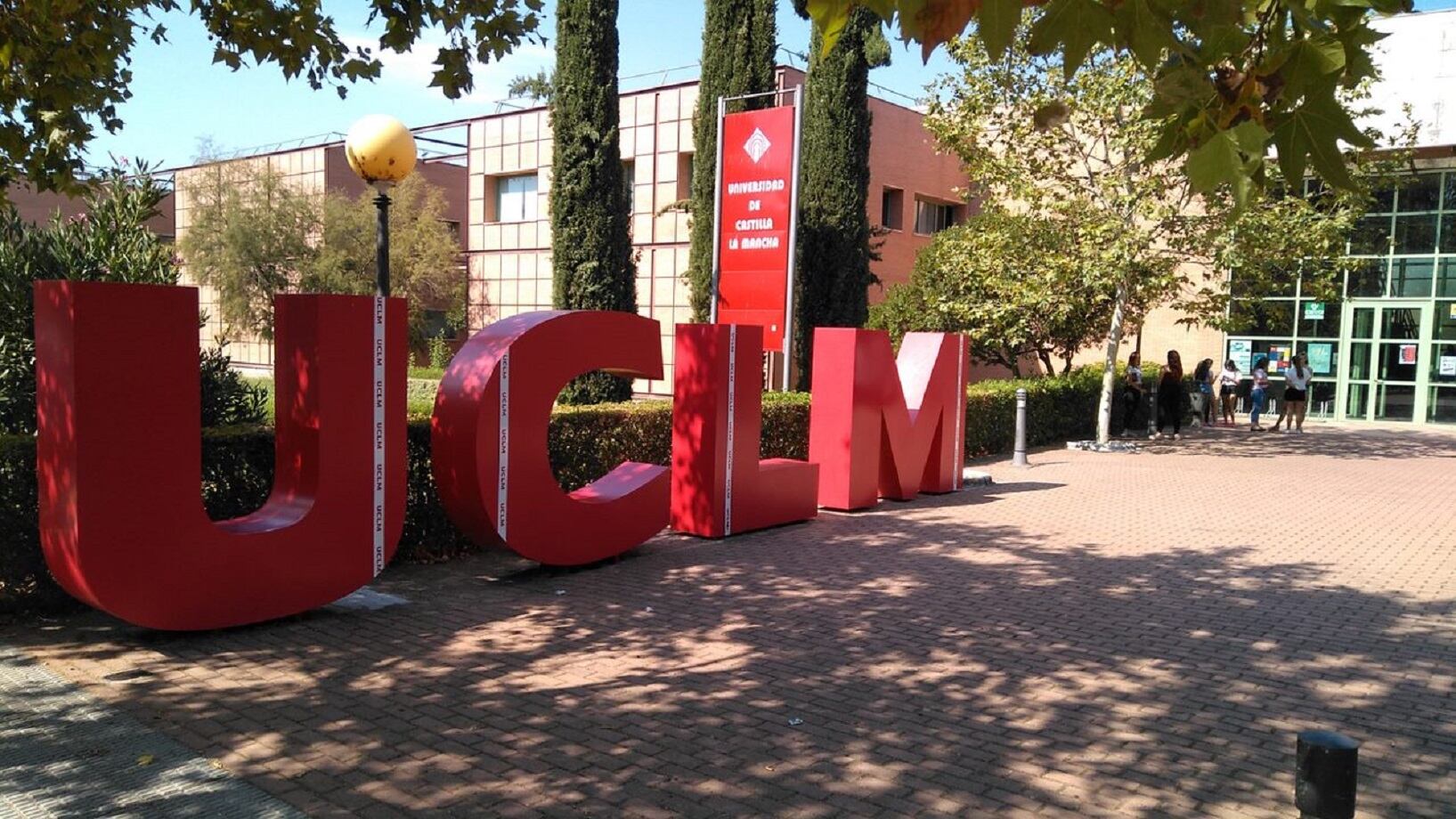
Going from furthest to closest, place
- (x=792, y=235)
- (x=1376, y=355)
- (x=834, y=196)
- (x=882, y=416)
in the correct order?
(x=1376, y=355) → (x=834, y=196) → (x=792, y=235) → (x=882, y=416)

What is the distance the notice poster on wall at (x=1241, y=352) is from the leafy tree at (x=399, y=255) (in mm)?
25075

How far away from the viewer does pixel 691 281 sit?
21.8 meters

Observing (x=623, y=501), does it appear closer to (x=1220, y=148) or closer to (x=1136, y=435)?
(x=1220, y=148)

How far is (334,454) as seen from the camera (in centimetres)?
683

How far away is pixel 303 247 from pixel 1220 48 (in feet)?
123

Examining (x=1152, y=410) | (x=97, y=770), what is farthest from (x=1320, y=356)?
(x=97, y=770)

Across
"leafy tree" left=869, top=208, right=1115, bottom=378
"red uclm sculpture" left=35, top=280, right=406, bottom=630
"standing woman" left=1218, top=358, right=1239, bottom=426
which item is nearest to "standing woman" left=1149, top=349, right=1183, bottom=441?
"leafy tree" left=869, top=208, right=1115, bottom=378

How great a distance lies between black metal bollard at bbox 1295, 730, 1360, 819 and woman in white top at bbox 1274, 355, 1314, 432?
2259cm

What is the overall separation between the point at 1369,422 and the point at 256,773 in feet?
92.4

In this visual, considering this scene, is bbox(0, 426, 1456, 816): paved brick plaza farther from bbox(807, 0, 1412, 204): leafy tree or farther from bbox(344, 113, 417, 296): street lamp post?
bbox(344, 113, 417, 296): street lamp post

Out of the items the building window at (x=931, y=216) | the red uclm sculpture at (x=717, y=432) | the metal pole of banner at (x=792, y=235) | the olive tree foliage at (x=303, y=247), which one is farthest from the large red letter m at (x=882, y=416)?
the olive tree foliage at (x=303, y=247)

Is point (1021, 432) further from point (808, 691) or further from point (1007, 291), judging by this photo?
point (808, 691)

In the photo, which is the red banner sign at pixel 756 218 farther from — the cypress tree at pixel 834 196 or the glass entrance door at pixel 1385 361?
the glass entrance door at pixel 1385 361

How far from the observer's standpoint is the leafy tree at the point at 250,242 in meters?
36.1
